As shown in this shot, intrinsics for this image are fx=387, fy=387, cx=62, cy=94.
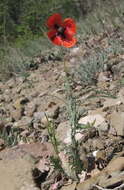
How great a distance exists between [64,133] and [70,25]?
0.82m

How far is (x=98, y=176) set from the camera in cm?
192

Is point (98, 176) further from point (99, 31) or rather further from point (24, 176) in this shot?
point (99, 31)

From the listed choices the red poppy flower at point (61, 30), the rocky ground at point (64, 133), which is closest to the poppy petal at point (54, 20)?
the red poppy flower at point (61, 30)

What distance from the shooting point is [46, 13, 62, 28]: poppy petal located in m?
2.31

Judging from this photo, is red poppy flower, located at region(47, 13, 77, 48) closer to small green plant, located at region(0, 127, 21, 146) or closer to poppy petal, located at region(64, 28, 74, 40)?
poppy petal, located at region(64, 28, 74, 40)

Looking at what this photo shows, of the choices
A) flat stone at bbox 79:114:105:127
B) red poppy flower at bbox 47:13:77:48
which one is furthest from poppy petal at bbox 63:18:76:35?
flat stone at bbox 79:114:105:127

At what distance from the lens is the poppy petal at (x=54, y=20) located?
231 cm

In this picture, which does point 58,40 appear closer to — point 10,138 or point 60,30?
point 60,30

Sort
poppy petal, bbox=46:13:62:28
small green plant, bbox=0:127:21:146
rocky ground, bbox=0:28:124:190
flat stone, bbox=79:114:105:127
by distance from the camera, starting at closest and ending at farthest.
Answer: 1. rocky ground, bbox=0:28:124:190
2. poppy petal, bbox=46:13:62:28
3. flat stone, bbox=79:114:105:127
4. small green plant, bbox=0:127:21:146

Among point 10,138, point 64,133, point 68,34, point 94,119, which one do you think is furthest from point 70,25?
point 10,138

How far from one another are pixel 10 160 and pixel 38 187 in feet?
1.09

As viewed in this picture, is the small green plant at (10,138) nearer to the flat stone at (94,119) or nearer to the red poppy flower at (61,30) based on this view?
the flat stone at (94,119)

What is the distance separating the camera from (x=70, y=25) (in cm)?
237

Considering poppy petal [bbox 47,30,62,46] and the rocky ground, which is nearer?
the rocky ground
